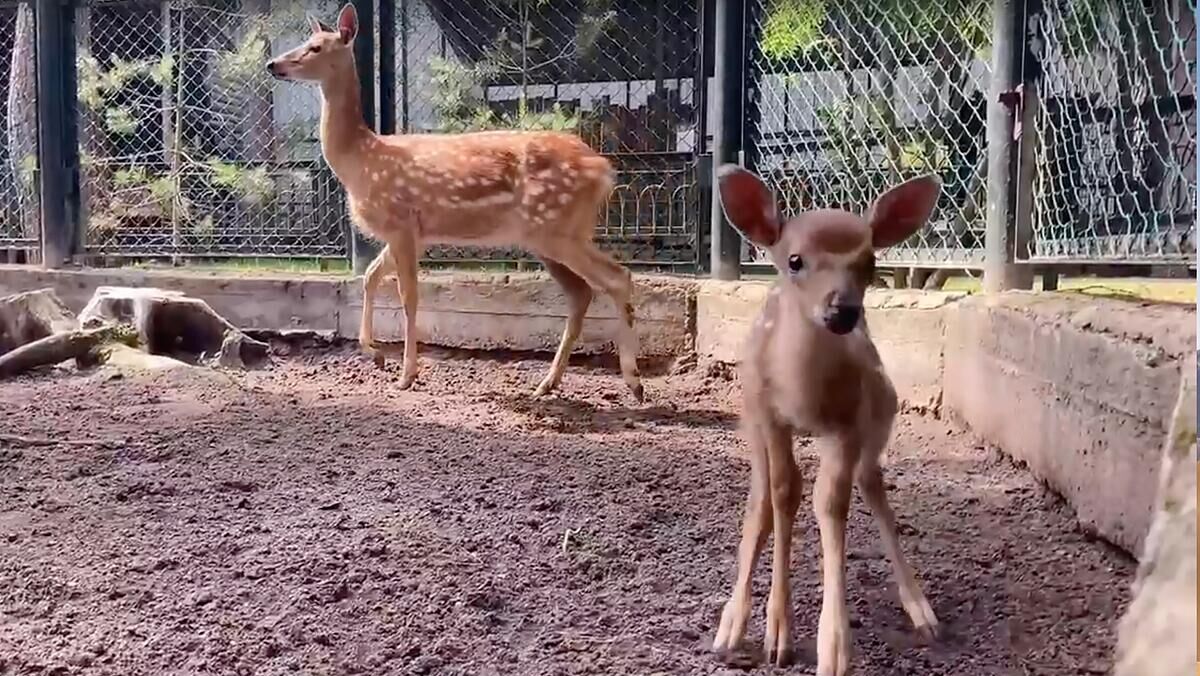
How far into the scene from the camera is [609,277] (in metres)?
4.08

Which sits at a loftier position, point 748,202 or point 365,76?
point 365,76

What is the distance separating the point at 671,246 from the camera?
4367 millimetres

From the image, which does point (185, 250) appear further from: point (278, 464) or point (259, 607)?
point (259, 607)

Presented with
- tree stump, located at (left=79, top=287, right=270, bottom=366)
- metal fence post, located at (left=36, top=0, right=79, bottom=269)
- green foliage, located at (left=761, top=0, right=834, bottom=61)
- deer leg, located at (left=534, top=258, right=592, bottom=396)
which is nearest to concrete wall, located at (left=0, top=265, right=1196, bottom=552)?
metal fence post, located at (left=36, top=0, right=79, bottom=269)

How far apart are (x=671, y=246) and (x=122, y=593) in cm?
278

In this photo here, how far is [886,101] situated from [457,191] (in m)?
1.91

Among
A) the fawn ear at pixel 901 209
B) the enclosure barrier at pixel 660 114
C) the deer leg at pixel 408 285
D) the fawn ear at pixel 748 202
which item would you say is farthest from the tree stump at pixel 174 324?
the fawn ear at pixel 901 209

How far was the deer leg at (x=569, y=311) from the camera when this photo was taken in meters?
4.14

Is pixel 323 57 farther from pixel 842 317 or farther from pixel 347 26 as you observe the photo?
pixel 842 317

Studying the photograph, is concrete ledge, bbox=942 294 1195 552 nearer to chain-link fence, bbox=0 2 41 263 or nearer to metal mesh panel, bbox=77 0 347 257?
metal mesh panel, bbox=77 0 347 257

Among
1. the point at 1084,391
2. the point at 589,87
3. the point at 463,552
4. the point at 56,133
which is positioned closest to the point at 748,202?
the point at 463,552

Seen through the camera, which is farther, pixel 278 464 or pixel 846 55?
pixel 846 55

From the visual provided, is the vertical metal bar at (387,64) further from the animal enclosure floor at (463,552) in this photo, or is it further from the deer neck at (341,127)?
the animal enclosure floor at (463,552)

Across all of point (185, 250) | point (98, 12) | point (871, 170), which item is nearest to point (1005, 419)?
point (871, 170)
